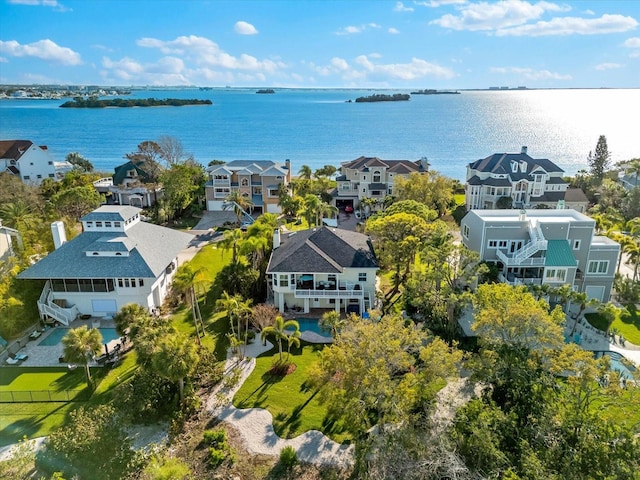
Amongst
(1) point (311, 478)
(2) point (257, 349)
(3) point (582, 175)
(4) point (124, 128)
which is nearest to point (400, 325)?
(1) point (311, 478)

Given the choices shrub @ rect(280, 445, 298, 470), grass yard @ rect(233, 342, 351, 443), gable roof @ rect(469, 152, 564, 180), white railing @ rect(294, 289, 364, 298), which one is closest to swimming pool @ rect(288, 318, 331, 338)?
white railing @ rect(294, 289, 364, 298)

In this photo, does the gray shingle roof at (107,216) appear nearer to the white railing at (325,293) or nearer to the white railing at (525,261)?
the white railing at (325,293)

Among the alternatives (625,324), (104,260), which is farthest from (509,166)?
(104,260)

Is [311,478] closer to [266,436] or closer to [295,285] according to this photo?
[266,436]

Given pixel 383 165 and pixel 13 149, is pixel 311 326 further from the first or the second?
pixel 13 149

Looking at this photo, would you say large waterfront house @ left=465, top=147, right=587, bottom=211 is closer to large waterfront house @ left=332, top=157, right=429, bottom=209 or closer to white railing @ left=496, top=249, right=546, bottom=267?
large waterfront house @ left=332, top=157, right=429, bottom=209
